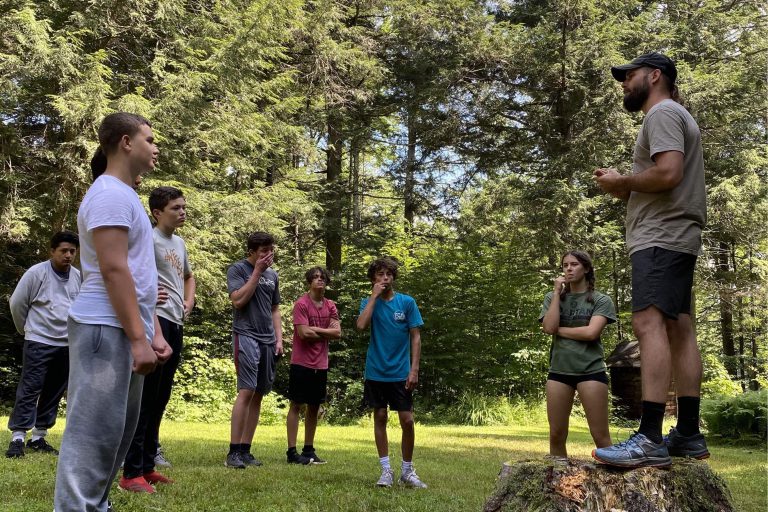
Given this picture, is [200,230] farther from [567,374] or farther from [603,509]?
[603,509]

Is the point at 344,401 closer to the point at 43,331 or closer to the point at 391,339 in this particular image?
the point at 43,331

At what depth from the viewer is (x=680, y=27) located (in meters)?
15.1

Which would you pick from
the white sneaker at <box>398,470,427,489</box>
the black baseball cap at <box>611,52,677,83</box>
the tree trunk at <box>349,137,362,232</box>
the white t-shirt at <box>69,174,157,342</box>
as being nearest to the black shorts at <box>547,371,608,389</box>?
the white sneaker at <box>398,470,427,489</box>

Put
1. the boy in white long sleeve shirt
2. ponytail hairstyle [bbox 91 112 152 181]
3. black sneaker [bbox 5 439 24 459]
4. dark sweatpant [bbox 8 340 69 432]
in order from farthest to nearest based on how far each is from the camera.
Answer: the boy in white long sleeve shirt → dark sweatpant [bbox 8 340 69 432] → black sneaker [bbox 5 439 24 459] → ponytail hairstyle [bbox 91 112 152 181]

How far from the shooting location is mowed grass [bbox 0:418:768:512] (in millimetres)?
4109

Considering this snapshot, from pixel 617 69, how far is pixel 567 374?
6.48 ft

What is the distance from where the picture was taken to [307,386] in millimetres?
6305

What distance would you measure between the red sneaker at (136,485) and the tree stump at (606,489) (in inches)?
92.1

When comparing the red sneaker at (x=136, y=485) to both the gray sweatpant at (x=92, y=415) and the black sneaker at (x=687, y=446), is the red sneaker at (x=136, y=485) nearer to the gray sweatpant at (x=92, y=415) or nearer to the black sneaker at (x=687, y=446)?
the gray sweatpant at (x=92, y=415)

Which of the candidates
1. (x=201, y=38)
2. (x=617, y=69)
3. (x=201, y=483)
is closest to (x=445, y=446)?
(x=201, y=483)

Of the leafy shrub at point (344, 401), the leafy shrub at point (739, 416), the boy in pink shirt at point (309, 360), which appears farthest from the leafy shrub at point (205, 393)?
the leafy shrub at point (739, 416)

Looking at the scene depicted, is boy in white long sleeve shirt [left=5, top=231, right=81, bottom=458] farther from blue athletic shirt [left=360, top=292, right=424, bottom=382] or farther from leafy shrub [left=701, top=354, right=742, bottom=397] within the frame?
leafy shrub [left=701, top=354, right=742, bottom=397]

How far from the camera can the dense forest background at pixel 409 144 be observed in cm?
1120

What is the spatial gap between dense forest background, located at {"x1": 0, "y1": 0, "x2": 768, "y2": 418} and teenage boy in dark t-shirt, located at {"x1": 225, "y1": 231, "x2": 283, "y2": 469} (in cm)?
582
